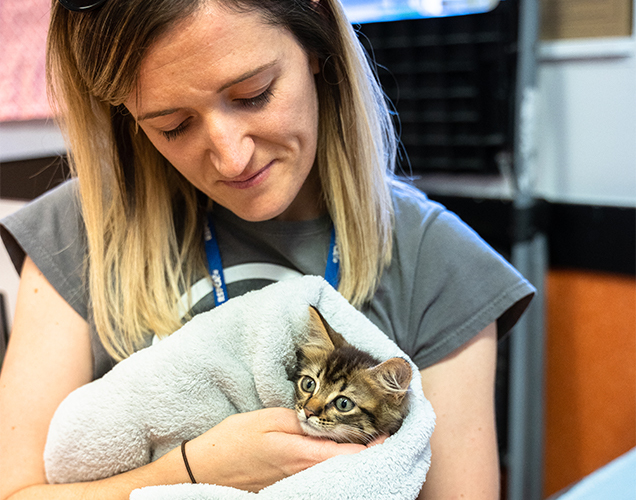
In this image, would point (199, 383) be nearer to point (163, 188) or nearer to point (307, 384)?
point (307, 384)

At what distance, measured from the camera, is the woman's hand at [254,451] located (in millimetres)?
875

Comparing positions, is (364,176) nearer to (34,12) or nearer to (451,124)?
(451,124)

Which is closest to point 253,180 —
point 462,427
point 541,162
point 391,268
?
point 391,268

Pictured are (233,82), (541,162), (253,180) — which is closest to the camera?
(233,82)

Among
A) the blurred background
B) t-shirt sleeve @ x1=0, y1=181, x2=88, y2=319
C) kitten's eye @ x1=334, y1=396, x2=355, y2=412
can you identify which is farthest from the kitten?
the blurred background

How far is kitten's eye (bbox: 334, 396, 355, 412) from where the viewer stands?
98cm

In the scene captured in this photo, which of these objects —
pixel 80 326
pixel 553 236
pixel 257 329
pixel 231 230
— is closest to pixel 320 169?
pixel 231 230

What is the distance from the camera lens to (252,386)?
0.98 metres

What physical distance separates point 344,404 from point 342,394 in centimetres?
2

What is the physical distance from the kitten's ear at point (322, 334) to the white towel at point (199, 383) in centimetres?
2

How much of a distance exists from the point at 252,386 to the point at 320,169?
0.44m

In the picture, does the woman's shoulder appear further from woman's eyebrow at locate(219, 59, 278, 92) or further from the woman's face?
woman's eyebrow at locate(219, 59, 278, 92)

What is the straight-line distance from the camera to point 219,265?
1100mm

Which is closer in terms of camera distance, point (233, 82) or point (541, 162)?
point (233, 82)
